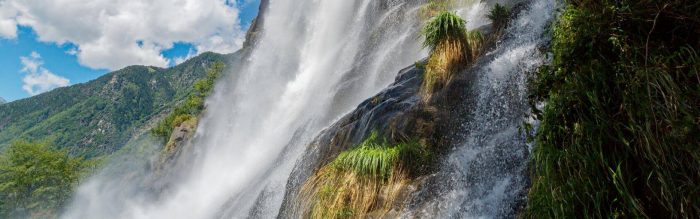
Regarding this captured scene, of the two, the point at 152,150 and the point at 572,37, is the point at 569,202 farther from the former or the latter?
the point at 152,150

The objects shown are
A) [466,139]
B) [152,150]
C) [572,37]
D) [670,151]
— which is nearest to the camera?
[670,151]

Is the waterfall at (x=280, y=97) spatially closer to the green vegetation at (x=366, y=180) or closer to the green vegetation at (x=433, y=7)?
the green vegetation at (x=433, y=7)

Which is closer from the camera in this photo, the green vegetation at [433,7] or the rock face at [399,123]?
the rock face at [399,123]

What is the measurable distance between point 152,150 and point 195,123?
13645 mm

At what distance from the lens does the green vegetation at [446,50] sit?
747cm

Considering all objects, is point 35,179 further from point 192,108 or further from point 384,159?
point 384,159

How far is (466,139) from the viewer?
6.25m

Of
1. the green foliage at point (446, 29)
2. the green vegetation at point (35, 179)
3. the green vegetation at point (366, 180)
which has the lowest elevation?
the green vegetation at point (366, 180)

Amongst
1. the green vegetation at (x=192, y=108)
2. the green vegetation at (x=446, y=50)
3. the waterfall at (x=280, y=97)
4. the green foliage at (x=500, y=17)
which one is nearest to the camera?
the green vegetation at (x=446, y=50)

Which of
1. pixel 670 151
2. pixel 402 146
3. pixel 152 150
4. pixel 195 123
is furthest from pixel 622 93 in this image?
pixel 152 150

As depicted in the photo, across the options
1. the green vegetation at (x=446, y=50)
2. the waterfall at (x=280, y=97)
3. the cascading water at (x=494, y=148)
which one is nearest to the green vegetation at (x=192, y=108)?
the waterfall at (x=280, y=97)

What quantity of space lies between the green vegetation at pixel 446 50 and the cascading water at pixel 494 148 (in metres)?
0.44

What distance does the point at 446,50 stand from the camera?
24.9 ft

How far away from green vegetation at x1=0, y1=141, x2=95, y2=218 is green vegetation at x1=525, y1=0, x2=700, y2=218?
153ft
